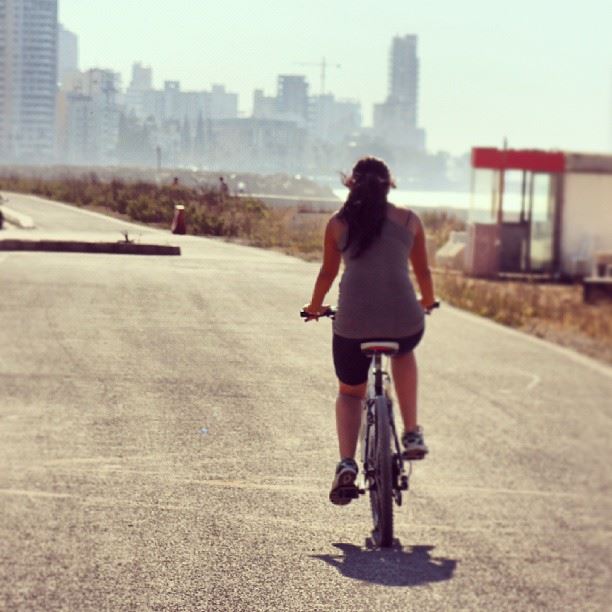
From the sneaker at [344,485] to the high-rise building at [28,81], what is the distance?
3.75 m

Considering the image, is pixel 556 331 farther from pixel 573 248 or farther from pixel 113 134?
pixel 113 134

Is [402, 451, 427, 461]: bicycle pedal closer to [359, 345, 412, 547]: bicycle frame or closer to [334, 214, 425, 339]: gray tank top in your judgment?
[359, 345, 412, 547]: bicycle frame

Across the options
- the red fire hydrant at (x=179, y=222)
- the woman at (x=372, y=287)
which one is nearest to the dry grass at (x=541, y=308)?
the woman at (x=372, y=287)

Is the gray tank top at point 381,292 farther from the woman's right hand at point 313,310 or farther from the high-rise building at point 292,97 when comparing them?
the high-rise building at point 292,97

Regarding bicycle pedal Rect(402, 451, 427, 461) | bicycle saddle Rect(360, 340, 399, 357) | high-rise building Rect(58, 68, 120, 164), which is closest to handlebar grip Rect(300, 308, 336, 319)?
bicycle saddle Rect(360, 340, 399, 357)

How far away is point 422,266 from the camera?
28.3 ft

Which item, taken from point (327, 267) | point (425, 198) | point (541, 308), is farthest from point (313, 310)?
point (425, 198)

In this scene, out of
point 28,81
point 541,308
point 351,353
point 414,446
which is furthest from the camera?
point 28,81

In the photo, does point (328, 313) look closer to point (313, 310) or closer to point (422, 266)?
point (313, 310)

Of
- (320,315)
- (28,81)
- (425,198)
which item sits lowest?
(320,315)

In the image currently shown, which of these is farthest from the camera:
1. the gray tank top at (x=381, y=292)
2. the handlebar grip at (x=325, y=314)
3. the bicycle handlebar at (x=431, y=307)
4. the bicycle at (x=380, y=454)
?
the bicycle at (x=380, y=454)

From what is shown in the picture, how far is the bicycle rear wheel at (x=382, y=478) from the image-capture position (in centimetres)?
873

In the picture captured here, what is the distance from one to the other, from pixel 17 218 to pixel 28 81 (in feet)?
7.48

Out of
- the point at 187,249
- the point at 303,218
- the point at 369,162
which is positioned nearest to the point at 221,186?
the point at 303,218
